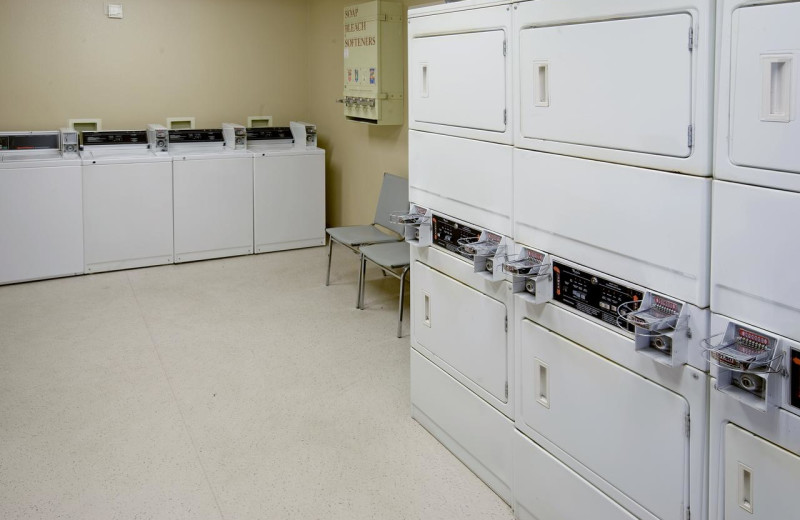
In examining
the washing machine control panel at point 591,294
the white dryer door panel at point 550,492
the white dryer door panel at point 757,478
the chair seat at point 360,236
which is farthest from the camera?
the chair seat at point 360,236

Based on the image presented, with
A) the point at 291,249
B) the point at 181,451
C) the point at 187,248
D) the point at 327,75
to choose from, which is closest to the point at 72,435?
the point at 181,451

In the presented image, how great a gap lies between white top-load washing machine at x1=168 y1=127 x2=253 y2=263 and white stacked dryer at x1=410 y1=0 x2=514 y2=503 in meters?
3.33

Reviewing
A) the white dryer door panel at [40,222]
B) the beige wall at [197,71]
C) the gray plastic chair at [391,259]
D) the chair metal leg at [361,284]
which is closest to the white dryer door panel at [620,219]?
the gray plastic chair at [391,259]

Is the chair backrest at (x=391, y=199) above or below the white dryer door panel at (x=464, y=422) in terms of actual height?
above

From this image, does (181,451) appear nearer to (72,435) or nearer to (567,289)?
(72,435)

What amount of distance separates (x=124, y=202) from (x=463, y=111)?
3.91 m

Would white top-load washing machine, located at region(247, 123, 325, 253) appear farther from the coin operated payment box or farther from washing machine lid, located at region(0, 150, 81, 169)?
washing machine lid, located at region(0, 150, 81, 169)

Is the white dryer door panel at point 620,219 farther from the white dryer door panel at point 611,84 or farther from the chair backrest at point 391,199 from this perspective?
the chair backrest at point 391,199

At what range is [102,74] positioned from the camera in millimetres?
6402

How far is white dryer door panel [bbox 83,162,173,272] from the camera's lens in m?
5.83

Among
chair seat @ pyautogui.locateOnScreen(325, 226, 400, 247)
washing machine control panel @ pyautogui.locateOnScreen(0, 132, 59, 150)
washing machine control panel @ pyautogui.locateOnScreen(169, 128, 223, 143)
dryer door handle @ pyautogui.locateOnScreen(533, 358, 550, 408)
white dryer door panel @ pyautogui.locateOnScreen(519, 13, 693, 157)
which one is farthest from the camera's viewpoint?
washing machine control panel @ pyautogui.locateOnScreen(169, 128, 223, 143)

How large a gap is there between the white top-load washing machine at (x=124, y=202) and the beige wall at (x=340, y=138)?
5.03ft

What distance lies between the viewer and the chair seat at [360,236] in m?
5.34

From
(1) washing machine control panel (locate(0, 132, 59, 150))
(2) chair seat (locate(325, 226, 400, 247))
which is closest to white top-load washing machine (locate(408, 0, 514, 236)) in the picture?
(2) chair seat (locate(325, 226, 400, 247))
